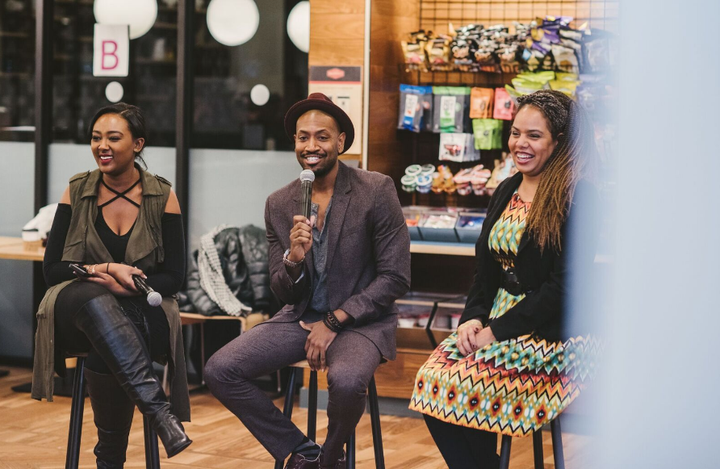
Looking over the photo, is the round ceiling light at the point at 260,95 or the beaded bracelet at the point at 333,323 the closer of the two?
the beaded bracelet at the point at 333,323

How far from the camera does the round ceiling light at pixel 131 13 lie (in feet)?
16.6

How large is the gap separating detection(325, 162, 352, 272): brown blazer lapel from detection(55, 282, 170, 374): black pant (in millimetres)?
582

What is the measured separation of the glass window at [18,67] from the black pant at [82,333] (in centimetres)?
295

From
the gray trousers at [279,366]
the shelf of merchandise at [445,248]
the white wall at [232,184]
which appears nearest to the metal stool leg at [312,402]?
the gray trousers at [279,366]

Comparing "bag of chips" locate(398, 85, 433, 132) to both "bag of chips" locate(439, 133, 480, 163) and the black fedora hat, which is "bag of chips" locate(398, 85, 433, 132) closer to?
"bag of chips" locate(439, 133, 480, 163)

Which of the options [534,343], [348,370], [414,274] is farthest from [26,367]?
[534,343]

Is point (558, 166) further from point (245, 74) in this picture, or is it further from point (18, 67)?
point (18, 67)

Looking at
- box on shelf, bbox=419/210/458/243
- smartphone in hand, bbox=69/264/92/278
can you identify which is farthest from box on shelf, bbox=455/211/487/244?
smartphone in hand, bbox=69/264/92/278

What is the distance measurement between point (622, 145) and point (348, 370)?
1999mm

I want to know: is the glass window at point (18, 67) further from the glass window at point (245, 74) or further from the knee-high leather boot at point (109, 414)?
the knee-high leather boot at point (109, 414)

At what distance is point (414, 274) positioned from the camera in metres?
4.68

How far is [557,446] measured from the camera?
2.30 m

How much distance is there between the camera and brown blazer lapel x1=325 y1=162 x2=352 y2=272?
9.04 feet

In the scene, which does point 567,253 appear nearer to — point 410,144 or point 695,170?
point 695,170
